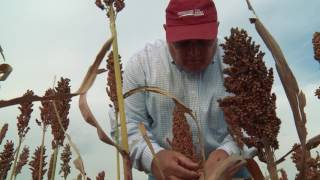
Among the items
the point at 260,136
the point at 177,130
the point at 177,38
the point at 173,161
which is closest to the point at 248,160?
the point at 260,136

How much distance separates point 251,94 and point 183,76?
6.77 ft

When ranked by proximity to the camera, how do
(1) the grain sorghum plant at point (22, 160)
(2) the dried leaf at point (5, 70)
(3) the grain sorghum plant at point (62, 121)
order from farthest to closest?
(1) the grain sorghum plant at point (22, 160), (3) the grain sorghum plant at point (62, 121), (2) the dried leaf at point (5, 70)

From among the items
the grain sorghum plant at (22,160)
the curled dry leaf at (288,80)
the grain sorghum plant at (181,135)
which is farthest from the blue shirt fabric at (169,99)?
the curled dry leaf at (288,80)

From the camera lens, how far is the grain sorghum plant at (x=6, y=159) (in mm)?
2352

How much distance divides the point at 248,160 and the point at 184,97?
6.55ft

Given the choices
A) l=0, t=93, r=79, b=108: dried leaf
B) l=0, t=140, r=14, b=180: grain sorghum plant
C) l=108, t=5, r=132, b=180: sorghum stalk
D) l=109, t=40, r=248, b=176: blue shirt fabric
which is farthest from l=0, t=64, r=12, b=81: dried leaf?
l=109, t=40, r=248, b=176: blue shirt fabric

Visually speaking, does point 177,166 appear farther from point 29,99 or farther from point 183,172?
point 29,99

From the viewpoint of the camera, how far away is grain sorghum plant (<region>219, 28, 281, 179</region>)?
0.78 meters

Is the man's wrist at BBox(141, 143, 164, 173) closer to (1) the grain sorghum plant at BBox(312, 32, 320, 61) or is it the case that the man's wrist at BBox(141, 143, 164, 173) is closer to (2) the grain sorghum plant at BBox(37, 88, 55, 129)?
(2) the grain sorghum plant at BBox(37, 88, 55, 129)

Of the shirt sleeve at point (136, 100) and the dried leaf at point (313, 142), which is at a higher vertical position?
the shirt sleeve at point (136, 100)

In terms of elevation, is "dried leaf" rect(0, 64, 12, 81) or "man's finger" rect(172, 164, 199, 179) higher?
"dried leaf" rect(0, 64, 12, 81)

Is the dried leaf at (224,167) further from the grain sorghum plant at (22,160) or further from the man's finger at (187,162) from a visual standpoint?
the grain sorghum plant at (22,160)

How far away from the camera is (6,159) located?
7.92 ft

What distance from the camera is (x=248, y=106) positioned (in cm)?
80
